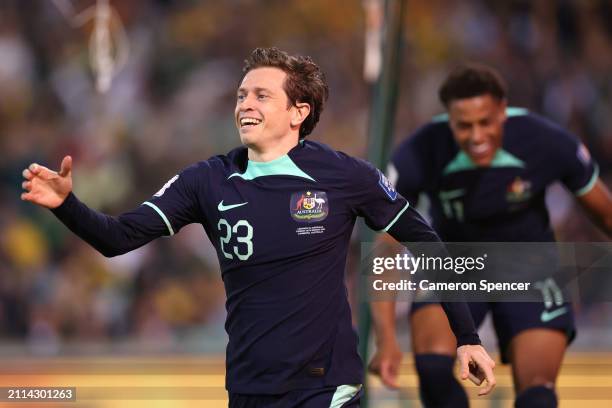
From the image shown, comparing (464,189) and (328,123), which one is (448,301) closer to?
(464,189)

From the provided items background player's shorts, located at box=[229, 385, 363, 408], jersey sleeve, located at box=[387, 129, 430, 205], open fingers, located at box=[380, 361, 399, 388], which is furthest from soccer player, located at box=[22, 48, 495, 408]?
jersey sleeve, located at box=[387, 129, 430, 205]

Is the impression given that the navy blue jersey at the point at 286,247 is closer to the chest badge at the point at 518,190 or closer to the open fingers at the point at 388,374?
the open fingers at the point at 388,374

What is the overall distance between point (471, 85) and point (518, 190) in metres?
0.57

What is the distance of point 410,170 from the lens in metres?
5.43

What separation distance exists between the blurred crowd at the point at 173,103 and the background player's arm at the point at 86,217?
588 centimetres

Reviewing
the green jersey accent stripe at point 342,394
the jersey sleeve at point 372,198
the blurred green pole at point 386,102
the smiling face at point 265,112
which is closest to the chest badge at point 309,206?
the jersey sleeve at point 372,198

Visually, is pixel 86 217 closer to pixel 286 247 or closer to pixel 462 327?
pixel 286 247

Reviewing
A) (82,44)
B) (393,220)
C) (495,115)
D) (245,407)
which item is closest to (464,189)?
(495,115)

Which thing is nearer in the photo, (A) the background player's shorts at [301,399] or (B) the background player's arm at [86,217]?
(B) the background player's arm at [86,217]

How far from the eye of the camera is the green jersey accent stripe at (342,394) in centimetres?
371

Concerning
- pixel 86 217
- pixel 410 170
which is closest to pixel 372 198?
pixel 86 217

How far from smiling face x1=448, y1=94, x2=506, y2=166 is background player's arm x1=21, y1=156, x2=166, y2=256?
206 centimetres

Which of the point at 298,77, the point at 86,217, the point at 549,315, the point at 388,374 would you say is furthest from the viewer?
the point at 549,315

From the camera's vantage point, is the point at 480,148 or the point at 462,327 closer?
the point at 462,327
